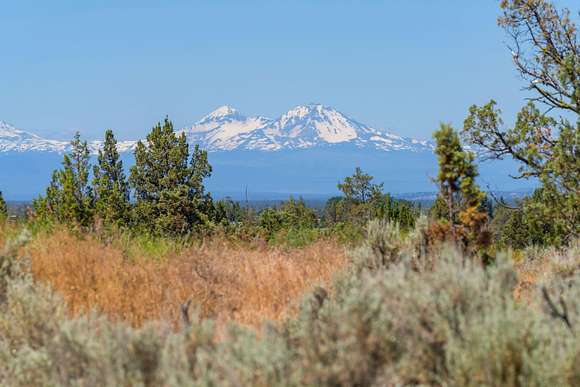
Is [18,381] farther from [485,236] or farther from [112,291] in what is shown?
[485,236]

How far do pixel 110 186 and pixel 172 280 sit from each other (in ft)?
223

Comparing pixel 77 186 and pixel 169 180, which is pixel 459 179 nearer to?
pixel 169 180

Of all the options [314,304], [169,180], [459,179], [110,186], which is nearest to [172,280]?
[314,304]

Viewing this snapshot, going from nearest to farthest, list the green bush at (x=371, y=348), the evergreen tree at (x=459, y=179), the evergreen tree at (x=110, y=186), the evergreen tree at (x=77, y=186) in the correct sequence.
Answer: the green bush at (x=371, y=348)
the evergreen tree at (x=459, y=179)
the evergreen tree at (x=77, y=186)
the evergreen tree at (x=110, y=186)

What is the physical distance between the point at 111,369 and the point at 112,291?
3.20 m

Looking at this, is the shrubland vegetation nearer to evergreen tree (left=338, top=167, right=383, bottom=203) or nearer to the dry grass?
the dry grass

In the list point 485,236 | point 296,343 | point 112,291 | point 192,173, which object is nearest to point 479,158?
point 485,236

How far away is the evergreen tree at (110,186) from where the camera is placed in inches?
2294

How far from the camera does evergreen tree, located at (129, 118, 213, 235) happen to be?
54.8 meters

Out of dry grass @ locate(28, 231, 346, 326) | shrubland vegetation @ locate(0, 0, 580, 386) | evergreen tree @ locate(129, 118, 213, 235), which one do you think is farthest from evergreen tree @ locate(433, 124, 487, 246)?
evergreen tree @ locate(129, 118, 213, 235)

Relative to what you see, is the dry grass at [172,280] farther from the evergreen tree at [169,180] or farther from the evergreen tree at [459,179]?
the evergreen tree at [169,180]

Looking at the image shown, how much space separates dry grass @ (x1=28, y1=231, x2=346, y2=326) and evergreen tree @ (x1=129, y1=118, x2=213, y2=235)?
44.6m

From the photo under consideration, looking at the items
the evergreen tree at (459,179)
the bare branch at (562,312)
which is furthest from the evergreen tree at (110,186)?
the bare branch at (562,312)

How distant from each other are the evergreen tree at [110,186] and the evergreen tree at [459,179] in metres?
45.8
